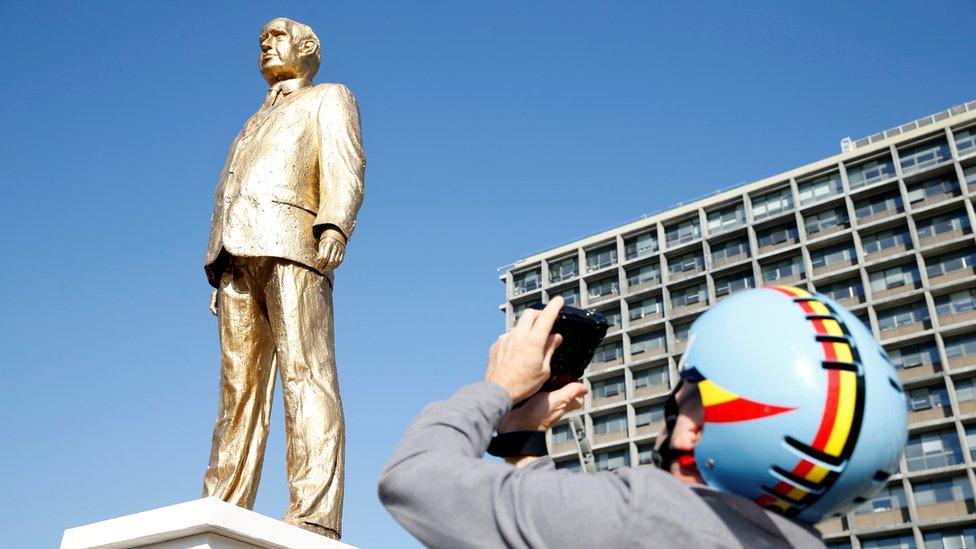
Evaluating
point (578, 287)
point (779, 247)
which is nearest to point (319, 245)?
point (779, 247)

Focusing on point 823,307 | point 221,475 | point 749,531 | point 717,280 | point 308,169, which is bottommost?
point 749,531

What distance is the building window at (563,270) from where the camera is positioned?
6781 cm

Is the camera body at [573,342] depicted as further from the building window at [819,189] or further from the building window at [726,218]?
the building window at [726,218]

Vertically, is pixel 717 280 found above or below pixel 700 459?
above

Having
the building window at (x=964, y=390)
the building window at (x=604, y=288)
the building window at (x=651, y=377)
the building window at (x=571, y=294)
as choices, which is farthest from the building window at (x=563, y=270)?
the building window at (x=964, y=390)

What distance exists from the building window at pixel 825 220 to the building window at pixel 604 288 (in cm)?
1408

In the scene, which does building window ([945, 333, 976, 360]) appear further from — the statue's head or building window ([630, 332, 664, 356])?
the statue's head

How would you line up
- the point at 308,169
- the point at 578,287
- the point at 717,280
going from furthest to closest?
1. the point at 578,287
2. the point at 717,280
3. the point at 308,169

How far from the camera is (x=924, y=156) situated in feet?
178

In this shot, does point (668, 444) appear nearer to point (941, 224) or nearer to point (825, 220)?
point (941, 224)

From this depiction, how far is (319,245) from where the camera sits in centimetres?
579

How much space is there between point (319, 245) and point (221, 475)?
64.3 inches

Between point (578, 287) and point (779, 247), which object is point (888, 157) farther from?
point (578, 287)

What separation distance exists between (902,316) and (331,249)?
175ft
